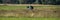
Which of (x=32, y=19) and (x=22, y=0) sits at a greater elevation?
(x=32, y=19)

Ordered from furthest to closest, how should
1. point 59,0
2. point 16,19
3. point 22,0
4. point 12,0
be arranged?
point 22,0
point 12,0
point 59,0
point 16,19

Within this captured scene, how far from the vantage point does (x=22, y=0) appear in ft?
45.0

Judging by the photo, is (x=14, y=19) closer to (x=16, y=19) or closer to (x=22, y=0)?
(x=16, y=19)

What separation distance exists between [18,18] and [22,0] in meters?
7.81

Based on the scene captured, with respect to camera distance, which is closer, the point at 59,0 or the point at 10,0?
the point at 59,0

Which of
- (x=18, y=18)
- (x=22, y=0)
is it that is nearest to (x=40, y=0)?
(x=22, y=0)

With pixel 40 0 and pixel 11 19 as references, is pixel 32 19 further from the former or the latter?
pixel 40 0

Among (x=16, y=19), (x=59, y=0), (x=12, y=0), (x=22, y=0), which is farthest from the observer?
(x=22, y=0)

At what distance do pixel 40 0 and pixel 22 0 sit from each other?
1689mm

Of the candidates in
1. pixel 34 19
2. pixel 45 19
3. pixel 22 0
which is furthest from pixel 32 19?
pixel 22 0

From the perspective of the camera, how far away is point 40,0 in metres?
12.8

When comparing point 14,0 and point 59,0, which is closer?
point 59,0

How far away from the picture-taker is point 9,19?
5777 mm

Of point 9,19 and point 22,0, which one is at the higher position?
point 9,19
